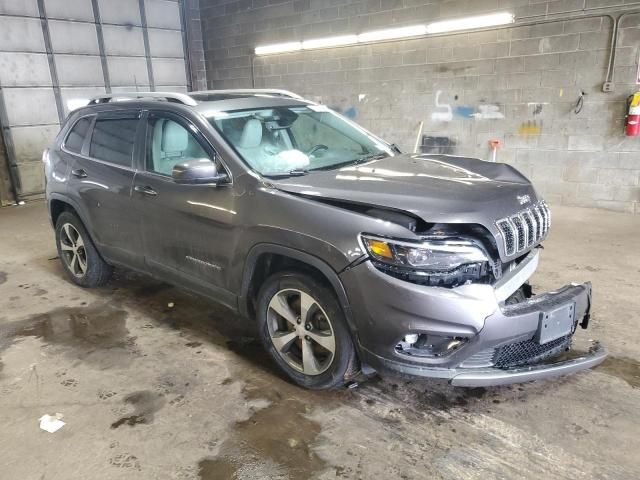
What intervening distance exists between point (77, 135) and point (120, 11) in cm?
681

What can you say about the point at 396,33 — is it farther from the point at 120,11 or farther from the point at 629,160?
the point at 120,11

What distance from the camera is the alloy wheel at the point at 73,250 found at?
423 centimetres

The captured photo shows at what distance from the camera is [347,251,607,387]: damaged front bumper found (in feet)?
6.96

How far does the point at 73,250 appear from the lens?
4.30 metres

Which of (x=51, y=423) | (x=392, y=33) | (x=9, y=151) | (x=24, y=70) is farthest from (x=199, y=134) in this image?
(x=24, y=70)

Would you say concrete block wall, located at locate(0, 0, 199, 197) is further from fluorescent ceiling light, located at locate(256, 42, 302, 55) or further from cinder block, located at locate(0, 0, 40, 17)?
fluorescent ceiling light, located at locate(256, 42, 302, 55)

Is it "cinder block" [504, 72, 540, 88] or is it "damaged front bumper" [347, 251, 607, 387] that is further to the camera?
"cinder block" [504, 72, 540, 88]

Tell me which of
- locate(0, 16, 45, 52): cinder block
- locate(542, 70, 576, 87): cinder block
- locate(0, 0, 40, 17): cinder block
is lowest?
locate(542, 70, 576, 87): cinder block

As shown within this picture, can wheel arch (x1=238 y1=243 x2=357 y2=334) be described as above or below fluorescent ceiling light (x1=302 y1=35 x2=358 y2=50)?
below

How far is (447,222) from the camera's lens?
2178mm

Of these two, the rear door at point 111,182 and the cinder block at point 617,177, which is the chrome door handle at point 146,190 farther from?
the cinder block at point 617,177

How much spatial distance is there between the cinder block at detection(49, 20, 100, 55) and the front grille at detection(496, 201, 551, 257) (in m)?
9.12

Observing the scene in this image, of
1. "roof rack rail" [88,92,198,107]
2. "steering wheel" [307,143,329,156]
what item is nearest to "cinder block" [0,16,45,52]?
"roof rack rail" [88,92,198,107]

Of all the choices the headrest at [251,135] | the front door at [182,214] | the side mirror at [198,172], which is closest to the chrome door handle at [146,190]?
the front door at [182,214]
